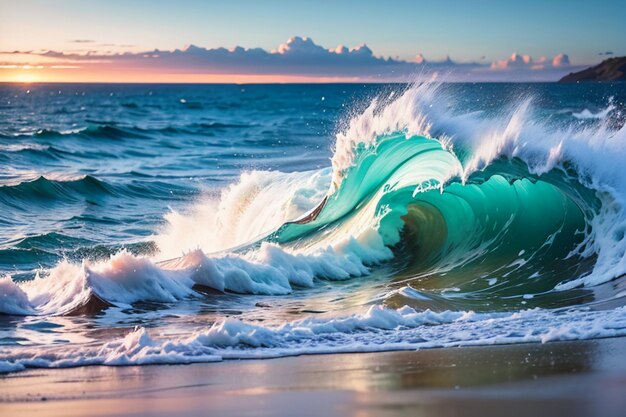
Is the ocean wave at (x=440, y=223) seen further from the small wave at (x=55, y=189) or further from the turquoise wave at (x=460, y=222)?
the small wave at (x=55, y=189)

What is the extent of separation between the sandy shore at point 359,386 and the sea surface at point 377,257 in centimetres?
34

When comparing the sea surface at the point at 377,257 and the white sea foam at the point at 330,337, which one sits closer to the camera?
the white sea foam at the point at 330,337

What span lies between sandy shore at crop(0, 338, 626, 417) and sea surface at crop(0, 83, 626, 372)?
337 mm

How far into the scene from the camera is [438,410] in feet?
18.3

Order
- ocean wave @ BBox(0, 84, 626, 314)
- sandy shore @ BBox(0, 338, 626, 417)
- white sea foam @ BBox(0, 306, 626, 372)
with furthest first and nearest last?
ocean wave @ BBox(0, 84, 626, 314)
white sea foam @ BBox(0, 306, 626, 372)
sandy shore @ BBox(0, 338, 626, 417)

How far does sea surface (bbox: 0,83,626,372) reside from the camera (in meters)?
8.02

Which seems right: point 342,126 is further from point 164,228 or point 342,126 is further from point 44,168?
point 44,168

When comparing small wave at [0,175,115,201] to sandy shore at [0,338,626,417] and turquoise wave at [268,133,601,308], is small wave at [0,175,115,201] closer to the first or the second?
turquoise wave at [268,133,601,308]

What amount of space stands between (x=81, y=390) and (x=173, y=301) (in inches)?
143

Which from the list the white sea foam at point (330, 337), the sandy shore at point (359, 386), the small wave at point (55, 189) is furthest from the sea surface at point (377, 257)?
the small wave at point (55, 189)

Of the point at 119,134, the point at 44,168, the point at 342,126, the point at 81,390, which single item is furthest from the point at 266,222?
the point at 119,134

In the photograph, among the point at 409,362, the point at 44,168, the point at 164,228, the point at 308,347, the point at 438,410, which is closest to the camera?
the point at 438,410

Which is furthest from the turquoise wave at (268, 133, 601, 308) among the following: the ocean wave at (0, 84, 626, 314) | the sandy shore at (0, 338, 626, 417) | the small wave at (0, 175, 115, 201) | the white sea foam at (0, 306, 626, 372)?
the small wave at (0, 175, 115, 201)

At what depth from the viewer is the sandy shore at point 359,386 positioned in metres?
5.69
